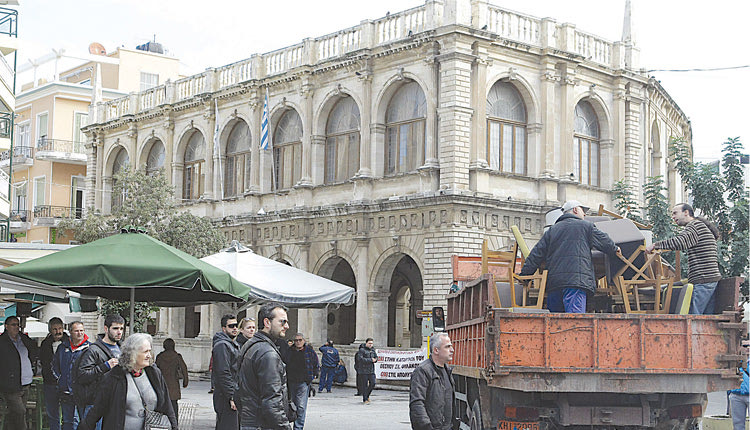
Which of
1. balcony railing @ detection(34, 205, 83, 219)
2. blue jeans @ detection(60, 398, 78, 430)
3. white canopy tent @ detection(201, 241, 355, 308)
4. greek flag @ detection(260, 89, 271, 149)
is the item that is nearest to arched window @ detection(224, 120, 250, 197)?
greek flag @ detection(260, 89, 271, 149)

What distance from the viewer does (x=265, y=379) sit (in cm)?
786

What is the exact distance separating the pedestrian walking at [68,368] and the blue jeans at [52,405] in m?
0.60

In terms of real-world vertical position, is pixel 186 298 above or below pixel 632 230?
below

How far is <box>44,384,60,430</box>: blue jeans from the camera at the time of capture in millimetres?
11898

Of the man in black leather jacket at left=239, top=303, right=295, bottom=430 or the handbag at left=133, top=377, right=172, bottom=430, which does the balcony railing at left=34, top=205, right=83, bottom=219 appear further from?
the handbag at left=133, top=377, right=172, bottom=430

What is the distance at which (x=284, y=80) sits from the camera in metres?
34.7

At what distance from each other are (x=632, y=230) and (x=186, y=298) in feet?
18.7

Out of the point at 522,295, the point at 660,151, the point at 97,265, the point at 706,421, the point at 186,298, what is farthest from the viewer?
the point at 660,151

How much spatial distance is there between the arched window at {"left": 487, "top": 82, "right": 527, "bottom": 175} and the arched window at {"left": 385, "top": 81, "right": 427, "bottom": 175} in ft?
6.80

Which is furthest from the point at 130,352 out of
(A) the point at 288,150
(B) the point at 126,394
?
(A) the point at 288,150

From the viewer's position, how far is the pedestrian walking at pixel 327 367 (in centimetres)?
2875

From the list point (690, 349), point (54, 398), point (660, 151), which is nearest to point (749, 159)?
point (660, 151)

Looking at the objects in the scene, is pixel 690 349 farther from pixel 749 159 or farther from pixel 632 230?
pixel 749 159

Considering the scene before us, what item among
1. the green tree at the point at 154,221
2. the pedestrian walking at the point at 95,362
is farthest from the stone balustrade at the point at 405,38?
the pedestrian walking at the point at 95,362
